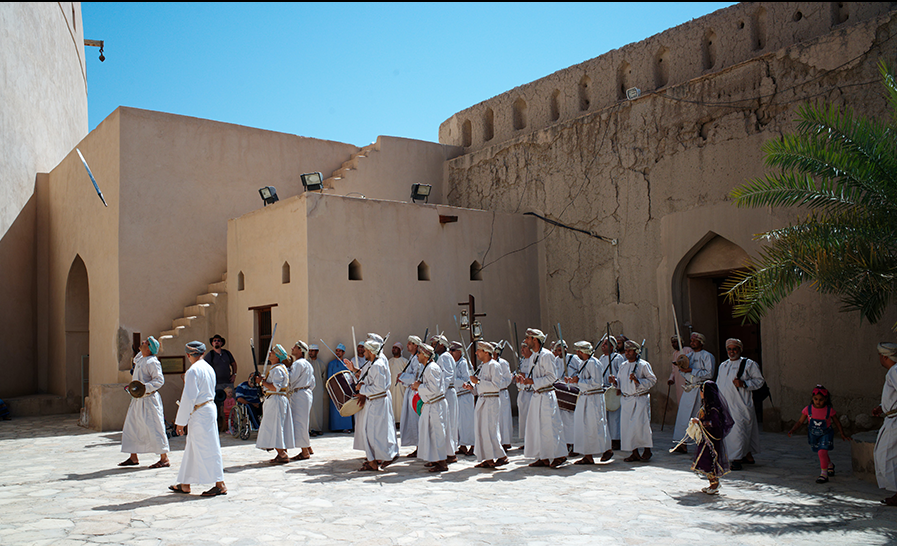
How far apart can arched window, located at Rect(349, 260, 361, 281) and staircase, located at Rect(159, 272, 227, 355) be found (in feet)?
10.4

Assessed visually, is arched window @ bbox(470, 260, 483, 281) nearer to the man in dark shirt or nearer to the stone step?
the man in dark shirt

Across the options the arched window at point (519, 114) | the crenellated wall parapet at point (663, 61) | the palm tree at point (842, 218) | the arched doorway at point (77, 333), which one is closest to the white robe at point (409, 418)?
the palm tree at point (842, 218)

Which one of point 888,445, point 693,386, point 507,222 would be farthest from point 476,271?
point 888,445

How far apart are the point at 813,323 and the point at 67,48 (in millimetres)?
21906

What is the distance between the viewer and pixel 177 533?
5.89 meters

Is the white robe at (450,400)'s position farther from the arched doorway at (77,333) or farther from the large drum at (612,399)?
the arched doorway at (77,333)

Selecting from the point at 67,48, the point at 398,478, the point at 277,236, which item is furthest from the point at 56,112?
the point at 398,478

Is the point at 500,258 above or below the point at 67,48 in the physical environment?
below

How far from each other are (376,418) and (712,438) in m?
4.00

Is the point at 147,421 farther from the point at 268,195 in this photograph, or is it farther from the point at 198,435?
the point at 268,195

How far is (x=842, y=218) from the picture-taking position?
7715 millimetres

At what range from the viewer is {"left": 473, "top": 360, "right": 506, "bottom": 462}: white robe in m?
8.78

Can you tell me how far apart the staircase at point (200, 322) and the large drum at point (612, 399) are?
8.11 m

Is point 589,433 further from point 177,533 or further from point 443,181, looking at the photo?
point 443,181
